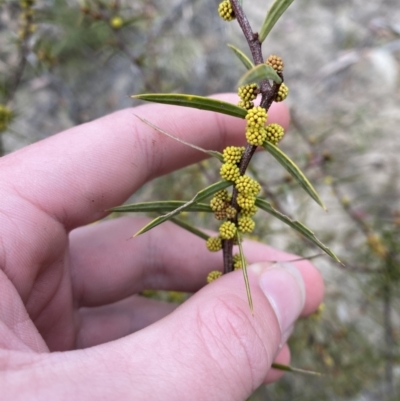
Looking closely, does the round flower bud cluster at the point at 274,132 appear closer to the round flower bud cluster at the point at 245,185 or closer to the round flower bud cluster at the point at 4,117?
the round flower bud cluster at the point at 245,185

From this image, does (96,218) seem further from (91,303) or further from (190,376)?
(190,376)

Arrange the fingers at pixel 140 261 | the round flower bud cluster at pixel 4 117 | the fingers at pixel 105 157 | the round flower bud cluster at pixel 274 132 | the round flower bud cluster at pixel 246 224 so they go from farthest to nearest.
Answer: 1. the round flower bud cluster at pixel 4 117
2. the fingers at pixel 140 261
3. the fingers at pixel 105 157
4. the round flower bud cluster at pixel 246 224
5. the round flower bud cluster at pixel 274 132

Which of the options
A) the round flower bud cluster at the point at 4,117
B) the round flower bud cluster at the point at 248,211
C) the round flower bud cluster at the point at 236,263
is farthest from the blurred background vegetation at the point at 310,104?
the round flower bud cluster at the point at 248,211

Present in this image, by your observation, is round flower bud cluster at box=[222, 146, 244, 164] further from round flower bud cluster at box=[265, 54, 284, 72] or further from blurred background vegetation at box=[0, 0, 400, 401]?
blurred background vegetation at box=[0, 0, 400, 401]

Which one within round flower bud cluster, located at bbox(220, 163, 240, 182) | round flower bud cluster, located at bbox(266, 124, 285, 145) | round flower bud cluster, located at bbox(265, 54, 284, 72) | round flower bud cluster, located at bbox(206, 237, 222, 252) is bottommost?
round flower bud cluster, located at bbox(206, 237, 222, 252)

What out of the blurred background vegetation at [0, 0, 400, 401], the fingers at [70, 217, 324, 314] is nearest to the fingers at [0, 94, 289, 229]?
the fingers at [70, 217, 324, 314]

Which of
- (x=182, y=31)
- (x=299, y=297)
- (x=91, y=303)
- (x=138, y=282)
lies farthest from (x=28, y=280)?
(x=182, y=31)
